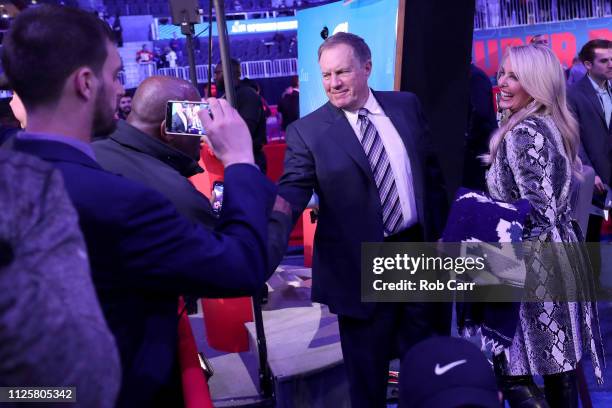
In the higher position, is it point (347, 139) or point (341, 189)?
point (347, 139)

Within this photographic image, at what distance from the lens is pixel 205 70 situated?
577 inches

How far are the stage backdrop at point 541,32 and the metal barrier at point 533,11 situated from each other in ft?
0.72

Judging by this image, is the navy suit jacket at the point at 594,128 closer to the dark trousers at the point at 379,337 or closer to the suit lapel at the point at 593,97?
the suit lapel at the point at 593,97

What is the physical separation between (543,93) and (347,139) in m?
0.76

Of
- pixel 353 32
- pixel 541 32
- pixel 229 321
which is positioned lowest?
pixel 229 321

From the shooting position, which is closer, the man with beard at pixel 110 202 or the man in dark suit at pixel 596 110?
the man with beard at pixel 110 202

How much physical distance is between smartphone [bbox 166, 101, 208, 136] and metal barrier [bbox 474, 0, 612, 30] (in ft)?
26.2

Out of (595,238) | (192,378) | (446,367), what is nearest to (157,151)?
(192,378)

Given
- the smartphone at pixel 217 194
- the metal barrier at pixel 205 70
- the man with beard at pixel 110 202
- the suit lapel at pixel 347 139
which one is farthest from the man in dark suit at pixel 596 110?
the metal barrier at pixel 205 70

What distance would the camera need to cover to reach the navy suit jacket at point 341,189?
2.75 m

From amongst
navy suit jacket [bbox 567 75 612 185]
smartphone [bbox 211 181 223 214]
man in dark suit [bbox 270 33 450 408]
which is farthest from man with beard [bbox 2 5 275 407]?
navy suit jacket [bbox 567 75 612 185]

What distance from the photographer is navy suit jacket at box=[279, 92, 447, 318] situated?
108 inches

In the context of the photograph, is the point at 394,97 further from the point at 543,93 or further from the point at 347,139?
the point at 543,93

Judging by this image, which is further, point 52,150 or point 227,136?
point 227,136
